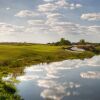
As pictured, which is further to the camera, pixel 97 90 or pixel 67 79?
pixel 67 79

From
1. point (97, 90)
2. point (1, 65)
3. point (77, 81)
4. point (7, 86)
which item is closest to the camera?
point (7, 86)

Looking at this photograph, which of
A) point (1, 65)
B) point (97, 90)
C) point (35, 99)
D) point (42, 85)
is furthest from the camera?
point (1, 65)

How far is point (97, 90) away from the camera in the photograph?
37781mm

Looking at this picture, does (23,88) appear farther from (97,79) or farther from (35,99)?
(97,79)

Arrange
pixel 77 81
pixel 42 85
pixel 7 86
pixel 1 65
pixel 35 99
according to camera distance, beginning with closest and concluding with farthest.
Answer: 1. pixel 35 99
2. pixel 7 86
3. pixel 42 85
4. pixel 77 81
5. pixel 1 65

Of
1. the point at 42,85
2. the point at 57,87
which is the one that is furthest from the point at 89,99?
the point at 42,85

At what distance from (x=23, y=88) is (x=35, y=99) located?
23.1 feet

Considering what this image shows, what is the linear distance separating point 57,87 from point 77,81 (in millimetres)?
6386

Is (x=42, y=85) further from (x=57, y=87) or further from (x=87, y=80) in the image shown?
(x=87, y=80)

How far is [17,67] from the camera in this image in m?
63.2

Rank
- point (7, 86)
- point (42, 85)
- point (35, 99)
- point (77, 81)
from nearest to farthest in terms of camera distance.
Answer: point (35, 99)
point (7, 86)
point (42, 85)
point (77, 81)

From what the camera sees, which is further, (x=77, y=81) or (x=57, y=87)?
(x=77, y=81)

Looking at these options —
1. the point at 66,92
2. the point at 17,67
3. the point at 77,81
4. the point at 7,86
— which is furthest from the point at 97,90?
the point at 17,67

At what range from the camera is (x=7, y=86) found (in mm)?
35094
